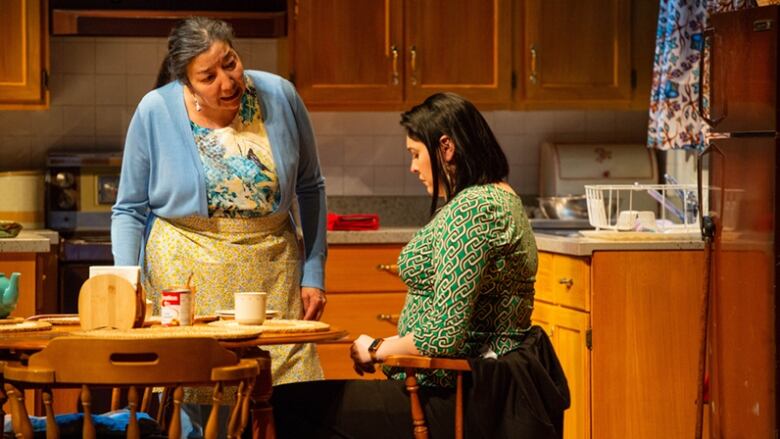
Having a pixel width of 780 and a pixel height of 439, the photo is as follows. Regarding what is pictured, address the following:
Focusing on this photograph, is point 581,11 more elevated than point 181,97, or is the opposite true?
point 581,11

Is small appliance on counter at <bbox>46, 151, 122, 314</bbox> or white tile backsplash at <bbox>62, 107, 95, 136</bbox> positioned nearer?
small appliance on counter at <bbox>46, 151, 122, 314</bbox>

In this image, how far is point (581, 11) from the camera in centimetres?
538

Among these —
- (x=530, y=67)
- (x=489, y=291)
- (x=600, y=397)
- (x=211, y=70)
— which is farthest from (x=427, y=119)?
(x=530, y=67)

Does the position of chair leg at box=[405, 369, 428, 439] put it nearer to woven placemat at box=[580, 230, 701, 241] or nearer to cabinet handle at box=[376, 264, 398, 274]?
woven placemat at box=[580, 230, 701, 241]

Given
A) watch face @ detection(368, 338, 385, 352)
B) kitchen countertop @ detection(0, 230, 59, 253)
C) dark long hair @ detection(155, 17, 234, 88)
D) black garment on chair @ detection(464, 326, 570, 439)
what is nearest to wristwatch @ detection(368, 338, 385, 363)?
watch face @ detection(368, 338, 385, 352)

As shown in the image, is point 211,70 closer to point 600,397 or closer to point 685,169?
point 600,397

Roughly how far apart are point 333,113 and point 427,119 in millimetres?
2726

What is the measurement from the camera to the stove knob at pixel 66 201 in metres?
5.15

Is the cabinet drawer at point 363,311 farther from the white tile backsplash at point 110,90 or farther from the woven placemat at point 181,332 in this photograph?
the woven placemat at point 181,332

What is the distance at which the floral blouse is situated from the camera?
3.28 metres

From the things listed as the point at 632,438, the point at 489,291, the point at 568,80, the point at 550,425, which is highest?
the point at 568,80

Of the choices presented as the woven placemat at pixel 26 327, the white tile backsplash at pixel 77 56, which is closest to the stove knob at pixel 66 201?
the white tile backsplash at pixel 77 56

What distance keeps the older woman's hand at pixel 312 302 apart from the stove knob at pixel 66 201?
79.6 inches

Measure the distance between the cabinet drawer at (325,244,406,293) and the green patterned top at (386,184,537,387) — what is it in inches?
81.1
